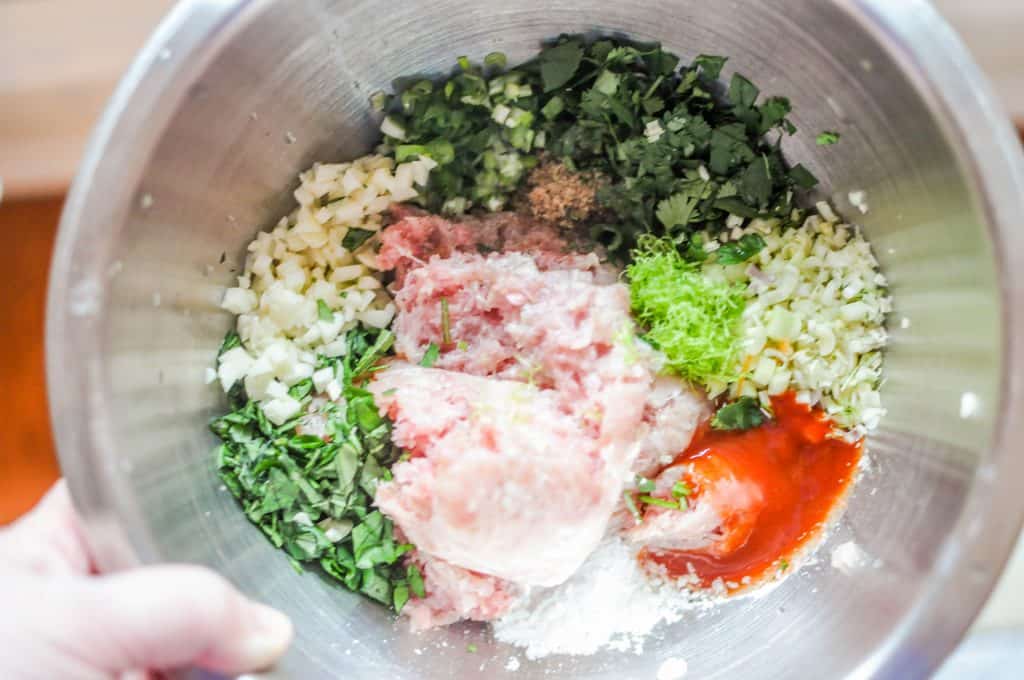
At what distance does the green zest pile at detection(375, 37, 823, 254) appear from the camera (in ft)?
4.77

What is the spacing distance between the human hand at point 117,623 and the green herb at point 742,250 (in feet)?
3.09

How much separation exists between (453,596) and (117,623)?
0.54 meters

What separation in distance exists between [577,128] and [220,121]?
1.96 feet

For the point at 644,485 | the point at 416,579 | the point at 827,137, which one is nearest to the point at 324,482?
the point at 416,579

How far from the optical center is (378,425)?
1.39 metres

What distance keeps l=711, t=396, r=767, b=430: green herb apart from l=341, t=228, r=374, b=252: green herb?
687mm

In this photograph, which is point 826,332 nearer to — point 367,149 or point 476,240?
point 476,240

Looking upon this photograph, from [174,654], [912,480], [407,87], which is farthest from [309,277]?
[912,480]

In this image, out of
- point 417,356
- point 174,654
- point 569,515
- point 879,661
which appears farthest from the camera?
point 417,356

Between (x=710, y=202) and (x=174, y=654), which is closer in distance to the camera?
(x=174, y=654)

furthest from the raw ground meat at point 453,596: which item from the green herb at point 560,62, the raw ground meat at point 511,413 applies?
the green herb at point 560,62

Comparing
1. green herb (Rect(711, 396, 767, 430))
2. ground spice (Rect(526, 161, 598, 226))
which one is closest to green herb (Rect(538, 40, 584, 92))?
ground spice (Rect(526, 161, 598, 226))

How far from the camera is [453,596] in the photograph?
1.40m

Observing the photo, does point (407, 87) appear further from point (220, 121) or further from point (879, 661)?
point (879, 661)
